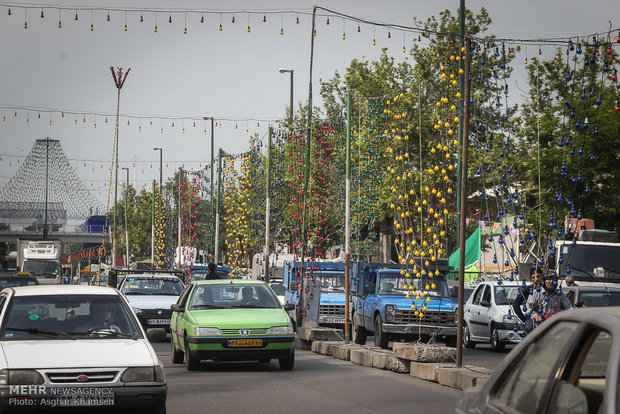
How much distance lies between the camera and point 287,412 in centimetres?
1194

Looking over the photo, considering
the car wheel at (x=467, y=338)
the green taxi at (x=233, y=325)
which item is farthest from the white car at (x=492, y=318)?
the green taxi at (x=233, y=325)

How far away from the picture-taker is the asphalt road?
1242 centimetres

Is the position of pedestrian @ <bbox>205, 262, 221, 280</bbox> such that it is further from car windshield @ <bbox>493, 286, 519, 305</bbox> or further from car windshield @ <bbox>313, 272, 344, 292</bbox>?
car windshield @ <bbox>313, 272, 344, 292</bbox>

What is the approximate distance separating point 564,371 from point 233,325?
44.2ft

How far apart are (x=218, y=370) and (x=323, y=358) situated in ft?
14.3

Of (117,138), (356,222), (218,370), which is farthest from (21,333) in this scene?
(117,138)

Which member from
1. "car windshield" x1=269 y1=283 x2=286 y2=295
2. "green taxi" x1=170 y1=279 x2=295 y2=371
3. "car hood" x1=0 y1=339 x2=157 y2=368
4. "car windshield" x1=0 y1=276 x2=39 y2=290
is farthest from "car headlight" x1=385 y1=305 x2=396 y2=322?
"car windshield" x1=269 y1=283 x2=286 y2=295

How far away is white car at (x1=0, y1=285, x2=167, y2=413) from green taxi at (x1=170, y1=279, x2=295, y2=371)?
6473 millimetres

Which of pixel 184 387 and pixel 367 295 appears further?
pixel 367 295

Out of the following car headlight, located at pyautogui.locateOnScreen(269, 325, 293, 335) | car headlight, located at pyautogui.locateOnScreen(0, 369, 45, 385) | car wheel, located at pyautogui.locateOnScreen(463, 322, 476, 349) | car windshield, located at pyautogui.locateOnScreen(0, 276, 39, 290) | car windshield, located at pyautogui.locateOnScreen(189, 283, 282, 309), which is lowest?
car wheel, located at pyautogui.locateOnScreen(463, 322, 476, 349)

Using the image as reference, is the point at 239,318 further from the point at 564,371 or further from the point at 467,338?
the point at 564,371

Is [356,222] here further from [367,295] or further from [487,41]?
[487,41]

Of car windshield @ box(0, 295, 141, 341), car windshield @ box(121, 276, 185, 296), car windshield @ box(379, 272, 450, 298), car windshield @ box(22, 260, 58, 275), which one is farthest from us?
car windshield @ box(22, 260, 58, 275)

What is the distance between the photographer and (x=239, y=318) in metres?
17.4
